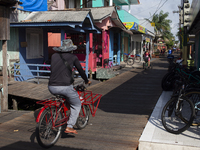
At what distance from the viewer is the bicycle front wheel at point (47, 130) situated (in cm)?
414

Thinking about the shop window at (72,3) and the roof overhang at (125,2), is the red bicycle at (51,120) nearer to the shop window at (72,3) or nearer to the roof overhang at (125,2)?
the shop window at (72,3)

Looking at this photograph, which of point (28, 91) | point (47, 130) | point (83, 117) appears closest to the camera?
point (47, 130)

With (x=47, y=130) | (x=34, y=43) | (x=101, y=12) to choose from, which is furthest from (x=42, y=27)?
(x=47, y=130)

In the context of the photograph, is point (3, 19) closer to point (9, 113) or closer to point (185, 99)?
point (9, 113)

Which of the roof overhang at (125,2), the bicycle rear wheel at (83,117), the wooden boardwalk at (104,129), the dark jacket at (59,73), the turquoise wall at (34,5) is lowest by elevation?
the wooden boardwalk at (104,129)

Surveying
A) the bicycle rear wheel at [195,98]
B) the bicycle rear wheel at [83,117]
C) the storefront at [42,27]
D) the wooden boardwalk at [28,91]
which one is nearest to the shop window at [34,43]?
the storefront at [42,27]

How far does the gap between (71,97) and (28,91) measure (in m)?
5.08

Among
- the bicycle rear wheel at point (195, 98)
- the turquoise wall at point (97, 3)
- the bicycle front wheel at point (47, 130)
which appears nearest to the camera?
the bicycle front wheel at point (47, 130)

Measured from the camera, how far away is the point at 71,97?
4555mm

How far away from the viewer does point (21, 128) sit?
18.0 ft

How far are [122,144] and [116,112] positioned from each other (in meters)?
2.31

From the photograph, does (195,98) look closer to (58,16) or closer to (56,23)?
(56,23)

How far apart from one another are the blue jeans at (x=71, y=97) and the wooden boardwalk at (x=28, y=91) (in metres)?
3.90

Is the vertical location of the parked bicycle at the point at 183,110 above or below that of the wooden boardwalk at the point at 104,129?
above
